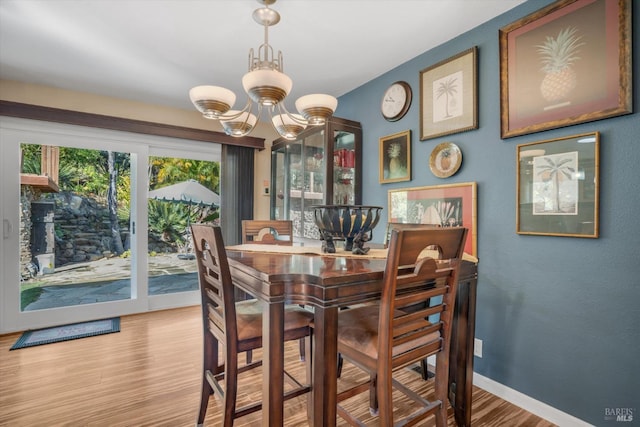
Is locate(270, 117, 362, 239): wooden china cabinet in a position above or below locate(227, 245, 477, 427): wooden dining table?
above

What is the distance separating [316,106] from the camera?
171cm

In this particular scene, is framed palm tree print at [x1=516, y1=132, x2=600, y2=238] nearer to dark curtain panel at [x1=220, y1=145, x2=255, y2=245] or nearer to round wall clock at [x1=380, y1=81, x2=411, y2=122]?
round wall clock at [x1=380, y1=81, x2=411, y2=122]

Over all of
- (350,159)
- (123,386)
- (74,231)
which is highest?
(350,159)

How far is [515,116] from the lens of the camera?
1.81m

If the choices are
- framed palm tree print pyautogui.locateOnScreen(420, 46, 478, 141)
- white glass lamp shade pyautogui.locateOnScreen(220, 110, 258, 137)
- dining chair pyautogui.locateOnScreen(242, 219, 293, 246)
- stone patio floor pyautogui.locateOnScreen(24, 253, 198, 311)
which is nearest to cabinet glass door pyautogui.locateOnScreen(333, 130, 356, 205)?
dining chair pyautogui.locateOnScreen(242, 219, 293, 246)

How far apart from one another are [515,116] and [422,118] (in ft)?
2.29

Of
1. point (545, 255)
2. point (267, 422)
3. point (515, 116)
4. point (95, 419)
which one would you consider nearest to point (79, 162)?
point (95, 419)

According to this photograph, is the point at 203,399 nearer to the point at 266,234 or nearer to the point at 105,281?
the point at 266,234

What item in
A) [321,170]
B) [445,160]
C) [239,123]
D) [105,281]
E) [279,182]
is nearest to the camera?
[239,123]

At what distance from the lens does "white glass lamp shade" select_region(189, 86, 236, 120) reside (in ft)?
5.09

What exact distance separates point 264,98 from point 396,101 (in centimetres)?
149

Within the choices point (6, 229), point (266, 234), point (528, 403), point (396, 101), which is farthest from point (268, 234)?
point (6, 229)

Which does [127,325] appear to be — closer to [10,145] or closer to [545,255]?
[10,145]

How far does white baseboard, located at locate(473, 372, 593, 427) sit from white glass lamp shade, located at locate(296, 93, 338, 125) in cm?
199
